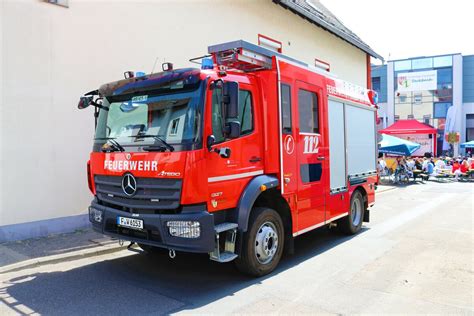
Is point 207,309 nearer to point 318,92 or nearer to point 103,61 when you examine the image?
point 318,92

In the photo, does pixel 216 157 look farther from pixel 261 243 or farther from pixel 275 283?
pixel 275 283

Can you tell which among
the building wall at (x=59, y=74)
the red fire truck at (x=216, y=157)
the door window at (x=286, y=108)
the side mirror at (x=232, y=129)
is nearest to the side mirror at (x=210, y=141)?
the red fire truck at (x=216, y=157)

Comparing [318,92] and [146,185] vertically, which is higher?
[318,92]

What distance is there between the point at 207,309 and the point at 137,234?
1.29 m

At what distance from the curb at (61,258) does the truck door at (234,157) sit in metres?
2.25

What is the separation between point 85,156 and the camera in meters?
7.82

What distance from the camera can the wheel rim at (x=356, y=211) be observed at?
8.09 m

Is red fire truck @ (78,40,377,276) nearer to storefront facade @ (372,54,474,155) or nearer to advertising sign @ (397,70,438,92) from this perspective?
storefront facade @ (372,54,474,155)

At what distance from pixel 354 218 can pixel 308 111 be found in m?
2.96

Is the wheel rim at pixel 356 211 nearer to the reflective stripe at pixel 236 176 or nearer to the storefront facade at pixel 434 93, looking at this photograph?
the reflective stripe at pixel 236 176

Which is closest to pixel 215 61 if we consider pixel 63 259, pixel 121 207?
pixel 121 207

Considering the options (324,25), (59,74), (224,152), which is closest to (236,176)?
(224,152)

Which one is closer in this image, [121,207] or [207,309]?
[207,309]

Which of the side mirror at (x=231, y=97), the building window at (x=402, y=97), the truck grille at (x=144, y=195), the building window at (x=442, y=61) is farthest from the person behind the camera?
the building window at (x=402, y=97)
